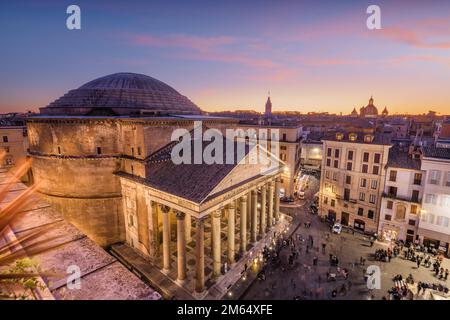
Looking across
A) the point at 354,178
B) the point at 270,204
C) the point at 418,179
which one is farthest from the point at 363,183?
the point at 270,204

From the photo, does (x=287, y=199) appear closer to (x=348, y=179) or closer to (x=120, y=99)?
(x=348, y=179)

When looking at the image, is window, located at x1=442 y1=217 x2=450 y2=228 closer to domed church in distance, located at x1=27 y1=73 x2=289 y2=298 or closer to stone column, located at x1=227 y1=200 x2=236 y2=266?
domed church in distance, located at x1=27 y1=73 x2=289 y2=298

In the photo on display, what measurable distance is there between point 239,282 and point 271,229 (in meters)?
10.9

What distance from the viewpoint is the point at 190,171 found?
70.1 feet

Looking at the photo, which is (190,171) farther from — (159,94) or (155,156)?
(159,94)

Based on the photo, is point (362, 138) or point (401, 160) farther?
point (362, 138)

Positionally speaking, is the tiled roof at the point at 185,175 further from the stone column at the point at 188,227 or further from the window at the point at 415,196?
the window at the point at 415,196

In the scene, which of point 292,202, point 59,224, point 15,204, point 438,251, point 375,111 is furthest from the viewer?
point 375,111

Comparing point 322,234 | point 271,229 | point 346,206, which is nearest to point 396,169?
point 346,206

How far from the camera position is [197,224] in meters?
18.0

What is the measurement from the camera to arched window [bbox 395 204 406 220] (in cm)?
2895

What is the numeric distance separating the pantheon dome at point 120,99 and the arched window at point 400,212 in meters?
33.9

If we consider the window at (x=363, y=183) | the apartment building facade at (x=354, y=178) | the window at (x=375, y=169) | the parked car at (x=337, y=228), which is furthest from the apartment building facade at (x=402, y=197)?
the parked car at (x=337, y=228)

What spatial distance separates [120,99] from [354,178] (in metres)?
35.3
